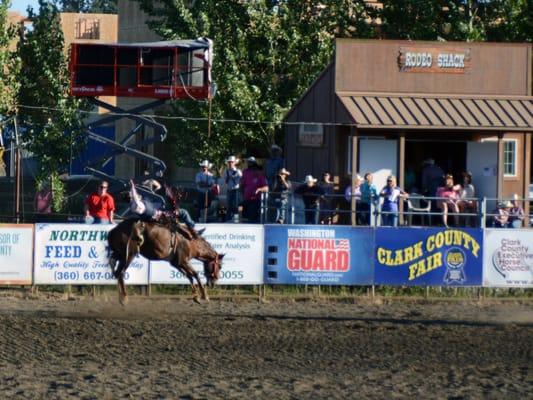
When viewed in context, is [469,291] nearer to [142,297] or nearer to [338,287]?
[338,287]

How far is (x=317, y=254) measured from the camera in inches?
813

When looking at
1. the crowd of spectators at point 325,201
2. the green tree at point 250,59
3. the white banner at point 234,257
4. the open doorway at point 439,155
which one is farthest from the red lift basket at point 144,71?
the green tree at point 250,59

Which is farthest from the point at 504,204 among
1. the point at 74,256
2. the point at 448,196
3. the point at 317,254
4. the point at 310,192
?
the point at 74,256

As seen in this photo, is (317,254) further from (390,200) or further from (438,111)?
(438,111)

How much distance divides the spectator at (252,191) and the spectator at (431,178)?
383 cm

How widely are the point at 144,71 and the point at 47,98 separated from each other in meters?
9.21

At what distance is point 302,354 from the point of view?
567 inches

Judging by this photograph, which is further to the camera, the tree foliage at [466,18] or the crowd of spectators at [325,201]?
the tree foliage at [466,18]

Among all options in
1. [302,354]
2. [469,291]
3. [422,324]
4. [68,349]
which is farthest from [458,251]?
[68,349]

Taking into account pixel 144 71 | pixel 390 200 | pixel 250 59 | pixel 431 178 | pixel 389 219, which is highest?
pixel 250 59

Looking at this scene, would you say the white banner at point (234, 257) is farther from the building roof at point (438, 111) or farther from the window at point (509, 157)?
the window at point (509, 157)

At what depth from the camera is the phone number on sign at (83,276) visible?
66.0 ft

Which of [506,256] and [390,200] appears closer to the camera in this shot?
[506,256]

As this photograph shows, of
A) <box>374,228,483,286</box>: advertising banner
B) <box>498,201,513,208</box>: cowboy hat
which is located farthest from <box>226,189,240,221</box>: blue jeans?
<box>498,201,513,208</box>: cowboy hat
